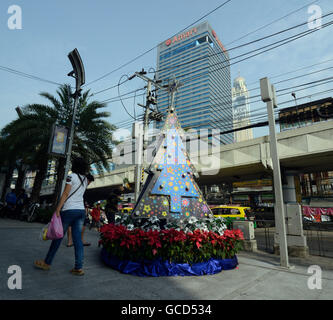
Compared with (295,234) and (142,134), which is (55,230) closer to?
(295,234)

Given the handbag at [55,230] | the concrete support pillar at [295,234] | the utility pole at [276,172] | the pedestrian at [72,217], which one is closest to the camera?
the handbag at [55,230]

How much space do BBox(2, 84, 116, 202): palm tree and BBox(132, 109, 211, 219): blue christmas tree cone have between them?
10.6 m

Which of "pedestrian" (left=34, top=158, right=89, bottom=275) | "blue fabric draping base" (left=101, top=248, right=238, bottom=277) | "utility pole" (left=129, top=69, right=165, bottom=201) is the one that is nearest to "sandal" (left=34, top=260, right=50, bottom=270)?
"pedestrian" (left=34, top=158, right=89, bottom=275)

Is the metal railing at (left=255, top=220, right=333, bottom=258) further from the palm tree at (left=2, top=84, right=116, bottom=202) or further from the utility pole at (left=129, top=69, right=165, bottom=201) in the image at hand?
the palm tree at (left=2, top=84, right=116, bottom=202)

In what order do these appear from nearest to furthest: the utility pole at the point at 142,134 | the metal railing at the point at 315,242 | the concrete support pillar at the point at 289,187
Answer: the metal railing at the point at 315,242
the utility pole at the point at 142,134
the concrete support pillar at the point at 289,187

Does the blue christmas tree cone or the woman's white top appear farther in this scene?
the blue christmas tree cone

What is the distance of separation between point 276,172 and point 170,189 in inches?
107

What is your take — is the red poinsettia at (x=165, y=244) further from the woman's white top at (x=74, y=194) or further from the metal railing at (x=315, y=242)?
the metal railing at (x=315, y=242)

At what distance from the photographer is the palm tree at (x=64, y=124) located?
1432cm

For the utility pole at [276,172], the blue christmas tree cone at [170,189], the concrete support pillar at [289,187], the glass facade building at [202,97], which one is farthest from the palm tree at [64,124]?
the concrete support pillar at [289,187]

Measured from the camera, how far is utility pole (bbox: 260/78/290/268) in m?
5.41

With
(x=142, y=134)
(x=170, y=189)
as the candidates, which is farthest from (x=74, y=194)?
(x=142, y=134)

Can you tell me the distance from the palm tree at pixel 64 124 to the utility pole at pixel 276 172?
11.9 m

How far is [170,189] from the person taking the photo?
5605 millimetres
